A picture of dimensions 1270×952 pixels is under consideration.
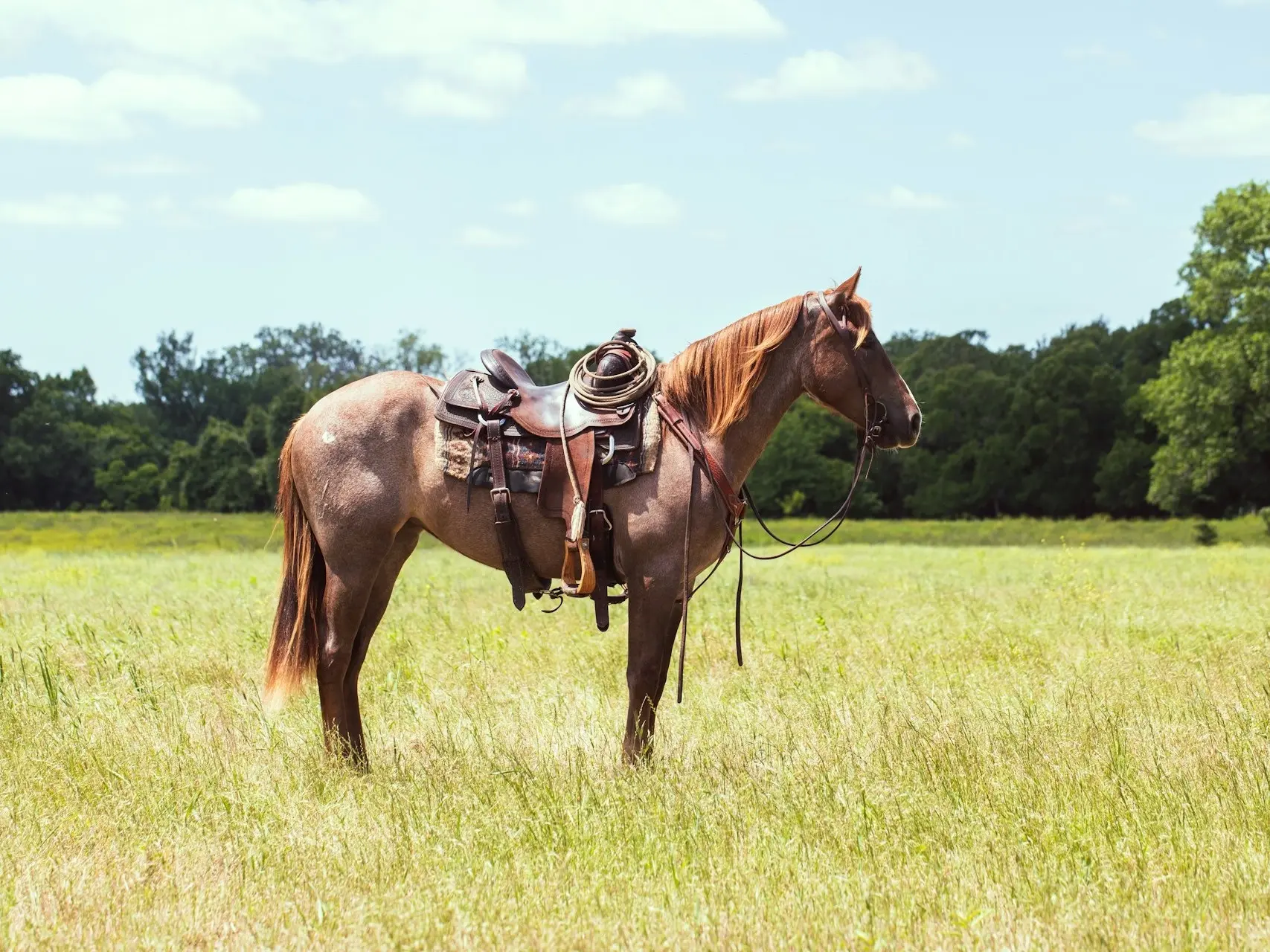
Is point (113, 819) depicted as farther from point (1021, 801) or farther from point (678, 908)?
point (1021, 801)

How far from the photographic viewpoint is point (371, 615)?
22.4ft

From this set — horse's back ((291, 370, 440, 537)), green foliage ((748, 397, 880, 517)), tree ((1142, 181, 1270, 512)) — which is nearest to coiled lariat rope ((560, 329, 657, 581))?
horse's back ((291, 370, 440, 537))

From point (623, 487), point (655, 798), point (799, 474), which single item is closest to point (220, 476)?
point (799, 474)

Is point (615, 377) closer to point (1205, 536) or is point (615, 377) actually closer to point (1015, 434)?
point (1205, 536)

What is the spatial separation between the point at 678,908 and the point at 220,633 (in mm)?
7853

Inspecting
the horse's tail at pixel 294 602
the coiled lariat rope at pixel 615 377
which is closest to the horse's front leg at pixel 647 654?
the coiled lariat rope at pixel 615 377

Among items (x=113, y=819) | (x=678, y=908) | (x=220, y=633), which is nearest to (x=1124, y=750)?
(x=678, y=908)

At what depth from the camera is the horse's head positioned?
247 inches

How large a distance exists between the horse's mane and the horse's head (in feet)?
0.17

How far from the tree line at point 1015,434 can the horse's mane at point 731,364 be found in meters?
42.7

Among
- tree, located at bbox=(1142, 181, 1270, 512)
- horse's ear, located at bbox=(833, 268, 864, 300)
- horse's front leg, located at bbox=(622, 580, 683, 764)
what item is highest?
tree, located at bbox=(1142, 181, 1270, 512)

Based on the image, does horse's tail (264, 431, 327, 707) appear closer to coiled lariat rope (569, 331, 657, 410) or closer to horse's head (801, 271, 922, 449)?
coiled lariat rope (569, 331, 657, 410)

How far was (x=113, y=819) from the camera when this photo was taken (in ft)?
17.3

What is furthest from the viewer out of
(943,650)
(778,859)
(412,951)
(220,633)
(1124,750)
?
(220,633)
